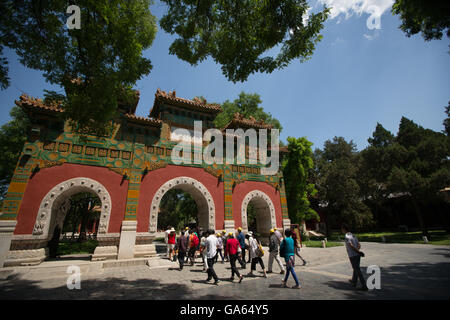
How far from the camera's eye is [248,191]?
1483 cm

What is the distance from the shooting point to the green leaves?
542 centimetres

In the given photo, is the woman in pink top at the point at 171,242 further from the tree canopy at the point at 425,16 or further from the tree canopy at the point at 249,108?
the tree canopy at the point at 249,108

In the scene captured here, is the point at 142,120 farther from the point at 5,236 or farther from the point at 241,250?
the point at 241,250

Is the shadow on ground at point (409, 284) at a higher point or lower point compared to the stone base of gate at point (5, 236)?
lower

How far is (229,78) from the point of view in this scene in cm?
665

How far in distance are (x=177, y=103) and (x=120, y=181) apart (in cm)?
626

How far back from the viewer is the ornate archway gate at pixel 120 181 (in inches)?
358

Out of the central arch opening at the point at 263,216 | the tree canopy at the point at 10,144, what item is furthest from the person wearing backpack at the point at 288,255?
the tree canopy at the point at 10,144

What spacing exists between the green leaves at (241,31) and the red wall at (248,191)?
941 cm

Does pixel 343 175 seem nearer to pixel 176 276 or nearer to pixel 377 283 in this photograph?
pixel 377 283

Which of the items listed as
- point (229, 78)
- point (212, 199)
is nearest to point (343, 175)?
point (212, 199)

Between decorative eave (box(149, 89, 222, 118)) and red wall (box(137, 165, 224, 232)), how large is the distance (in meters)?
4.39

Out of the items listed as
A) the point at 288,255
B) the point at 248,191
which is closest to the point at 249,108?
the point at 248,191
